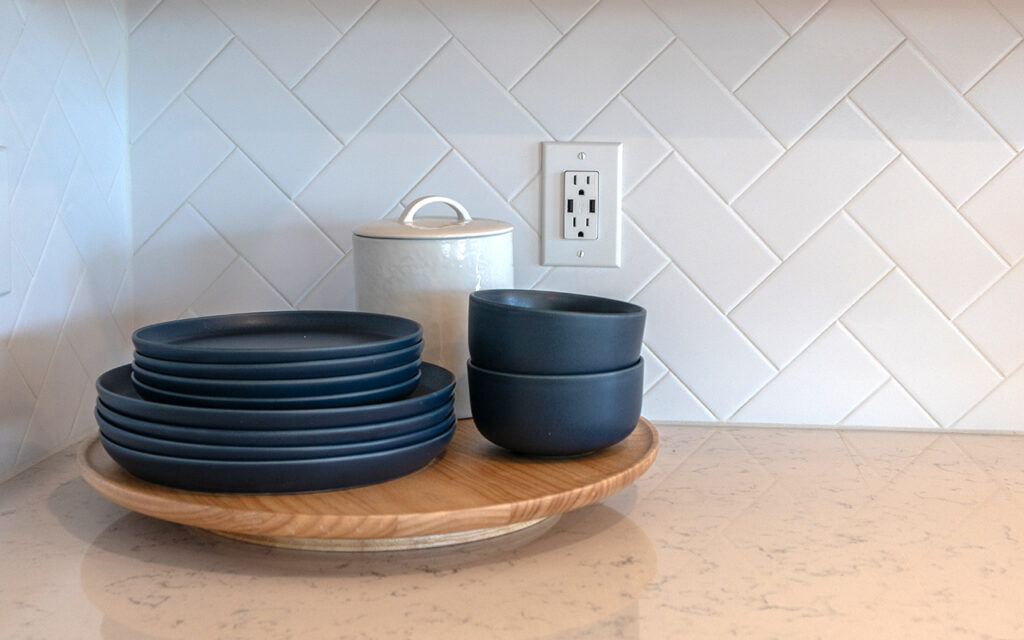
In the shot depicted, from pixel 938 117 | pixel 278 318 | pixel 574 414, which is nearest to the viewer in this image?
pixel 574 414

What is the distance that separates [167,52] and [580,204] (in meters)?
0.55

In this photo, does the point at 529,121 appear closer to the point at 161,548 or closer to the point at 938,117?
the point at 938,117

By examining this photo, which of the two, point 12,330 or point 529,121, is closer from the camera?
point 12,330

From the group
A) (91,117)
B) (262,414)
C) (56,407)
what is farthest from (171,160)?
(262,414)

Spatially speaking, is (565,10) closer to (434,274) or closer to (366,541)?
(434,274)

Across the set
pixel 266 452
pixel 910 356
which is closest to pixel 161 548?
pixel 266 452

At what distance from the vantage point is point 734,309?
120 cm

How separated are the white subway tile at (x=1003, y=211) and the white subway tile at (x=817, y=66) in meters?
0.21

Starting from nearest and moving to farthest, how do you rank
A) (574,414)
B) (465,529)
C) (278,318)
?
(465,529) < (574,414) < (278,318)

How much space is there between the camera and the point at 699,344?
1.21 metres

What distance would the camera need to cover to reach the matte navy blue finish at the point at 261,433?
0.79 m

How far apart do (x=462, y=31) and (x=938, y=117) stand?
0.58m

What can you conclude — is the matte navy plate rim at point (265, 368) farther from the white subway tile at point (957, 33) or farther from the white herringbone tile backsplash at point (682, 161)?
the white subway tile at point (957, 33)

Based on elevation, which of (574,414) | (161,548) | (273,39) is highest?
(273,39)
